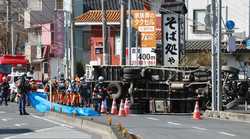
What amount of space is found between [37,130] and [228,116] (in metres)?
9.47

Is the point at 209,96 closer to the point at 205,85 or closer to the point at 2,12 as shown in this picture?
Answer: the point at 205,85

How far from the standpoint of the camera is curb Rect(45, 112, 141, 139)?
17197 millimetres

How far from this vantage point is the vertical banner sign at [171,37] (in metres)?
34.8

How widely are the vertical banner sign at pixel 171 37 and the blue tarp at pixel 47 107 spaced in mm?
6750

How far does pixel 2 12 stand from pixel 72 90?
6627 cm

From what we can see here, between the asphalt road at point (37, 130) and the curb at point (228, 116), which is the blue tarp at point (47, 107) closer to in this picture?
the asphalt road at point (37, 130)

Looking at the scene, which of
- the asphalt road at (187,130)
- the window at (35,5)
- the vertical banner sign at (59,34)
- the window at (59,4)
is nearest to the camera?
the asphalt road at (187,130)

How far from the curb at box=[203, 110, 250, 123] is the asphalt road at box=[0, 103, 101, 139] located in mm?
7229

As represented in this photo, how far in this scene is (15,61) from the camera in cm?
5369

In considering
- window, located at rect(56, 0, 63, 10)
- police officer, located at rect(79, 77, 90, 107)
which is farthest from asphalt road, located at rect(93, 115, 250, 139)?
window, located at rect(56, 0, 63, 10)

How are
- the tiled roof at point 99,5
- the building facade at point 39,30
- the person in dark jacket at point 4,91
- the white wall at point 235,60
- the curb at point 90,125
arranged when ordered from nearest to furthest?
the curb at point 90,125, the person in dark jacket at point 4,91, the white wall at point 235,60, the tiled roof at point 99,5, the building facade at point 39,30

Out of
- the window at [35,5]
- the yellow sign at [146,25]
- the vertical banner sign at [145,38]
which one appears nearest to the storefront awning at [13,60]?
the vertical banner sign at [145,38]

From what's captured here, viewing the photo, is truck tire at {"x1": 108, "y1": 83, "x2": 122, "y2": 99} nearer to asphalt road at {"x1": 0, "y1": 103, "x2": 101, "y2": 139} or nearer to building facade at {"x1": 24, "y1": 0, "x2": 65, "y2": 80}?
asphalt road at {"x1": 0, "y1": 103, "x2": 101, "y2": 139}

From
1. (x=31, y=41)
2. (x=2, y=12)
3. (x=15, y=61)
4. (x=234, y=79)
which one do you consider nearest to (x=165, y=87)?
(x=234, y=79)
